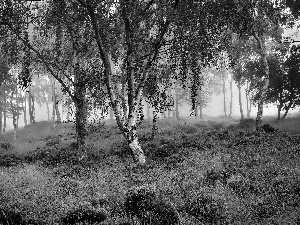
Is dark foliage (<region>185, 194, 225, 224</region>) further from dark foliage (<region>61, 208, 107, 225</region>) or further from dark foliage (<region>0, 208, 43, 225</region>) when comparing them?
dark foliage (<region>0, 208, 43, 225</region>)

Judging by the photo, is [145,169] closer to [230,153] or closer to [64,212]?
[230,153]

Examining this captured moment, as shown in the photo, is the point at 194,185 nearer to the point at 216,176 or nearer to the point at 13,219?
the point at 216,176

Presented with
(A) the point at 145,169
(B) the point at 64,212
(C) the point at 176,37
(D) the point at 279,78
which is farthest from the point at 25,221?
(D) the point at 279,78

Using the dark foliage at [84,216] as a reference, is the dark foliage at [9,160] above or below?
below

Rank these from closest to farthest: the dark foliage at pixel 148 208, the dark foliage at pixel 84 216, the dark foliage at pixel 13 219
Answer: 1. the dark foliage at pixel 148 208
2. the dark foliage at pixel 84 216
3. the dark foliage at pixel 13 219

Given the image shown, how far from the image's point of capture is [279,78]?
2347 centimetres

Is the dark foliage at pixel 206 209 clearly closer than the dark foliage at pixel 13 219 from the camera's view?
Yes

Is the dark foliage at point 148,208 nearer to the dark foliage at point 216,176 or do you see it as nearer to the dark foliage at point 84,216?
the dark foliage at point 84,216

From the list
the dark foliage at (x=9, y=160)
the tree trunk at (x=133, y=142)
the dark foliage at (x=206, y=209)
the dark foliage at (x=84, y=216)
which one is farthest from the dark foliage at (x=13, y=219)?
the dark foliage at (x=9, y=160)

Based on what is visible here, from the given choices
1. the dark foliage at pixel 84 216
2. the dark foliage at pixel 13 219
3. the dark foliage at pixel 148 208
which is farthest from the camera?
the dark foliage at pixel 13 219

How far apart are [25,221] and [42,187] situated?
9.30ft

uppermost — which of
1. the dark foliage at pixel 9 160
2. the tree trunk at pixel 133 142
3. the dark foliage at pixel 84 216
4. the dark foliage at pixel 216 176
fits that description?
the tree trunk at pixel 133 142

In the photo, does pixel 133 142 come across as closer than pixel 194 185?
No

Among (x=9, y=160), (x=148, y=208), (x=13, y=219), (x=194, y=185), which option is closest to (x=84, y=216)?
(x=148, y=208)
